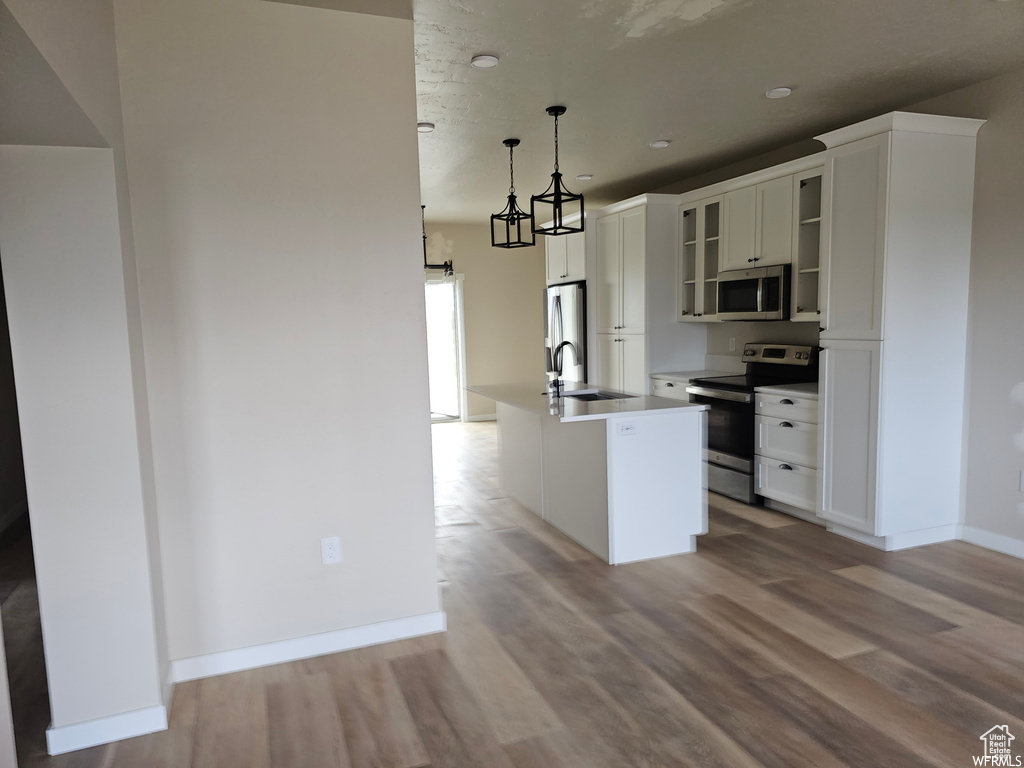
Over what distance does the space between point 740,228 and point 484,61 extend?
251 centimetres

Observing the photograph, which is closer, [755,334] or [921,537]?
[921,537]

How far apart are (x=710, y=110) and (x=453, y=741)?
359 centimetres

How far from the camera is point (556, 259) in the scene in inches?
268

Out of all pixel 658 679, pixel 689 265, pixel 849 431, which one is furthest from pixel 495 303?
pixel 658 679

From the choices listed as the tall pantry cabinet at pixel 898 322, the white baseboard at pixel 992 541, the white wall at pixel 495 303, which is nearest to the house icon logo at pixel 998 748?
the tall pantry cabinet at pixel 898 322

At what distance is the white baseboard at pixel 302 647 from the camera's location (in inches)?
100

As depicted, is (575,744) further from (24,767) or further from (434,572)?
(24,767)

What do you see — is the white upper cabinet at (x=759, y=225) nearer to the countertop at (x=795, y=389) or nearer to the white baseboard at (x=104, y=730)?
the countertop at (x=795, y=389)

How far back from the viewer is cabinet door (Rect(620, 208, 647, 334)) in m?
5.53

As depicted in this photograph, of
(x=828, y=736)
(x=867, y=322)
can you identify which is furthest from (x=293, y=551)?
(x=867, y=322)

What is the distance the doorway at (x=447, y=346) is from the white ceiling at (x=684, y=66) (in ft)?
12.0

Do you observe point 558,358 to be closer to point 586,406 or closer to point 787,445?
point 787,445

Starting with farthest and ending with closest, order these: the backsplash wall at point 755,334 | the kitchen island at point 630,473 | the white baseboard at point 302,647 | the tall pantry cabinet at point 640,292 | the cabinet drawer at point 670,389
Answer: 1. the tall pantry cabinet at point 640,292
2. the cabinet drawer at point 670,389
3. the backsplash wall at point 755,334
4. the kitchen island at point 630,473
5. the white baseboard at point 302,647

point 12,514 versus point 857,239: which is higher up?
point 857,239
